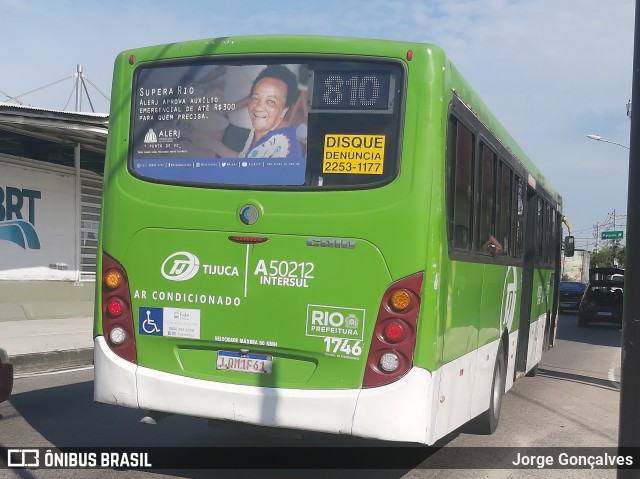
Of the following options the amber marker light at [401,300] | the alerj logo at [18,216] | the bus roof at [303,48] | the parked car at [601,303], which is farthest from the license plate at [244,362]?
the parked car at [601,303]

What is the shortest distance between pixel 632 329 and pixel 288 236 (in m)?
2.31

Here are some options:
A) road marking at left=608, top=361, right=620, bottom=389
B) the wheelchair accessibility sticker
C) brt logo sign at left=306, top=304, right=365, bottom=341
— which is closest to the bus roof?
brt logo sign at left=306, top=304, right=365, bottom=341

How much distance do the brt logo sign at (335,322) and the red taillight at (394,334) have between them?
0.40 ft

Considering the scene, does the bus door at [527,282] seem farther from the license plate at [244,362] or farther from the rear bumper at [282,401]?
the license plate at [244,362]

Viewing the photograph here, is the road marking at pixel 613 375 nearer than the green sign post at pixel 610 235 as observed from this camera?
Yes

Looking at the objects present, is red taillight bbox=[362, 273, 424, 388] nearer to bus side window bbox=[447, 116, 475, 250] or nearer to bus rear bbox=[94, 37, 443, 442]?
bus rear bbox=[94, 37, 443, 442]

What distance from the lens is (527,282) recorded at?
1021 cm

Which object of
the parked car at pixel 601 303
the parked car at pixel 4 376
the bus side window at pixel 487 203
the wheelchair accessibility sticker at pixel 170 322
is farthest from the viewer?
the parked car at pixel 601 303

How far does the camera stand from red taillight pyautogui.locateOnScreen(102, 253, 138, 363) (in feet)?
18.7

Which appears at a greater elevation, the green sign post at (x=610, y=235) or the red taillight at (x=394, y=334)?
the green sign post at (x=610, y=235)

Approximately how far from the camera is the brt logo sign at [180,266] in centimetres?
561

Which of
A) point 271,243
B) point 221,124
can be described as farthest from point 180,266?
point 221,124

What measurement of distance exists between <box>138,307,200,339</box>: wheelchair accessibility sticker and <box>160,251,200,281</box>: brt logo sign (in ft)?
0.76

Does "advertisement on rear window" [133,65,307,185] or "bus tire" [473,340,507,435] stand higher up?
"advertisement on rear window" [133,65,307,185]
